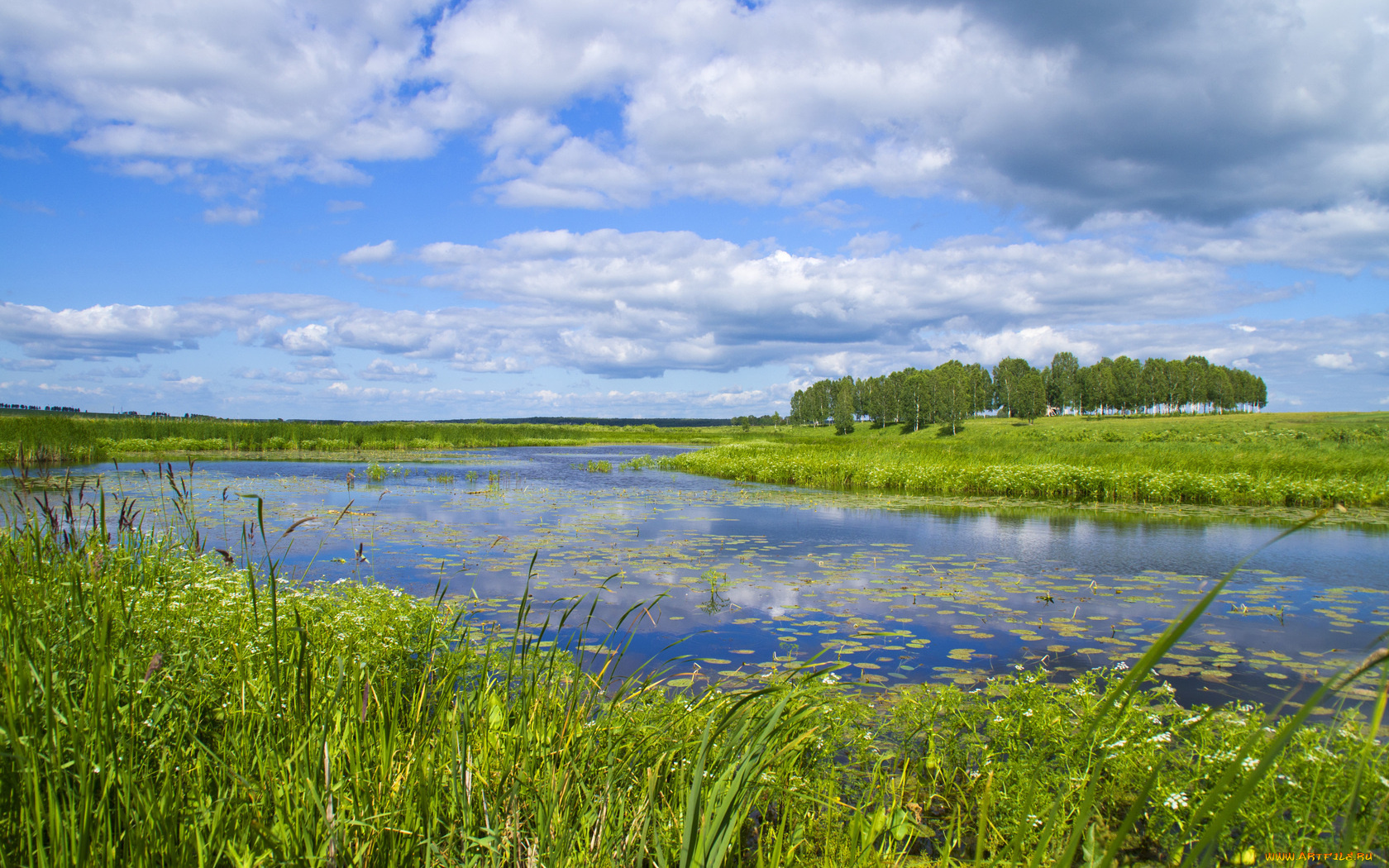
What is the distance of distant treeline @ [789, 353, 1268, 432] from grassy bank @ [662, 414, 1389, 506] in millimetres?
43488

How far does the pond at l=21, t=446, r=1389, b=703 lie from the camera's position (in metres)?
6.36

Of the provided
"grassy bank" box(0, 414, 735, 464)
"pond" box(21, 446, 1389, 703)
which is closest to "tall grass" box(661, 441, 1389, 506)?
"pond" box(21, 446, 1389, 703)

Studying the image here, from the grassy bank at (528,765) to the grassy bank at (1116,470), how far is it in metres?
15.0

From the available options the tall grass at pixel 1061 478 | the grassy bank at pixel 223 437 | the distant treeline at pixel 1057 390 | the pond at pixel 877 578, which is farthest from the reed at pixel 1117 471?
the distant treeline at pixel 1057 390

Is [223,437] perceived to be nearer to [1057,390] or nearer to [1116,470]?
[1116,470]

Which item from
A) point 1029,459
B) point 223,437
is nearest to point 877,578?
point 1029,459

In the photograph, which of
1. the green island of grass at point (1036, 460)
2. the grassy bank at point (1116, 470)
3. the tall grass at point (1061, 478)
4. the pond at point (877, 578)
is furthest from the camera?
the grassy bank at point (1116, 470)

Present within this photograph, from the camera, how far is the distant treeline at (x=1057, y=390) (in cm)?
7606

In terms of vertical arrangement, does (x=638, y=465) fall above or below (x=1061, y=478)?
below

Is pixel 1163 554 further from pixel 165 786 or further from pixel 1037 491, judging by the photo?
pixel 165 786

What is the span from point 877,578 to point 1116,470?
13844mm

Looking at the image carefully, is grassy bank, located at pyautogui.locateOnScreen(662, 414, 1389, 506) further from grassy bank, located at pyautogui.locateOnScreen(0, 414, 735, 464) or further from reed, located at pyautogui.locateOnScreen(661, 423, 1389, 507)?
grassy bank, located at pyautogui.locateOnScreen(0, 414, 735, 464)

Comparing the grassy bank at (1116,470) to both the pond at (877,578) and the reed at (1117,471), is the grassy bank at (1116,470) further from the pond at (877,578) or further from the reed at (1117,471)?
the pond at (877,578)

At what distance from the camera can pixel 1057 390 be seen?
268 ft
